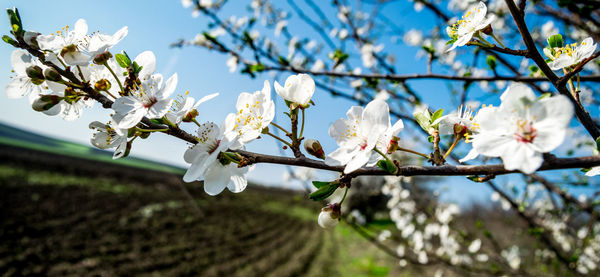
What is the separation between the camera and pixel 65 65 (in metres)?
0.71

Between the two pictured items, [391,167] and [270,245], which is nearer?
[391,167]

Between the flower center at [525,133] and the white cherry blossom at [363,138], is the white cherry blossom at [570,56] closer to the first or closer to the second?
the flower center at [525,133]

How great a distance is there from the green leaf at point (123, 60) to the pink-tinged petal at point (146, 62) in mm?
36

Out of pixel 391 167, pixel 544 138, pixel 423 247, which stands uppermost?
pixel 544 138

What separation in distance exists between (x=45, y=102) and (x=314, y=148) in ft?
2.01

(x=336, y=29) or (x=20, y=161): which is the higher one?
(x=336, y=29)

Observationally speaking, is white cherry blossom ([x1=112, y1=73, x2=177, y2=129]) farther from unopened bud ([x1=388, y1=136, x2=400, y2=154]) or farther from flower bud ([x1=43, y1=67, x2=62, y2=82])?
unopened bud ([x1=388, y1=136, x2=400, y2=154])

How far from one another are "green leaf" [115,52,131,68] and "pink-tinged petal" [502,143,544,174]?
794mm

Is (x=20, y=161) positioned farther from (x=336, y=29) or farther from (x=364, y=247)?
(x=336, y=29)

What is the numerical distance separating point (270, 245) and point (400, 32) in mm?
6727

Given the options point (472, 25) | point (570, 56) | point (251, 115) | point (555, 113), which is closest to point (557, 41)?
point (570, 56)

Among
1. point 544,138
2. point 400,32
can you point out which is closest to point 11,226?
point 400,32

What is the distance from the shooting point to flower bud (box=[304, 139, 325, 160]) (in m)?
0.66

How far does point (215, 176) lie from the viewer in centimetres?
70
